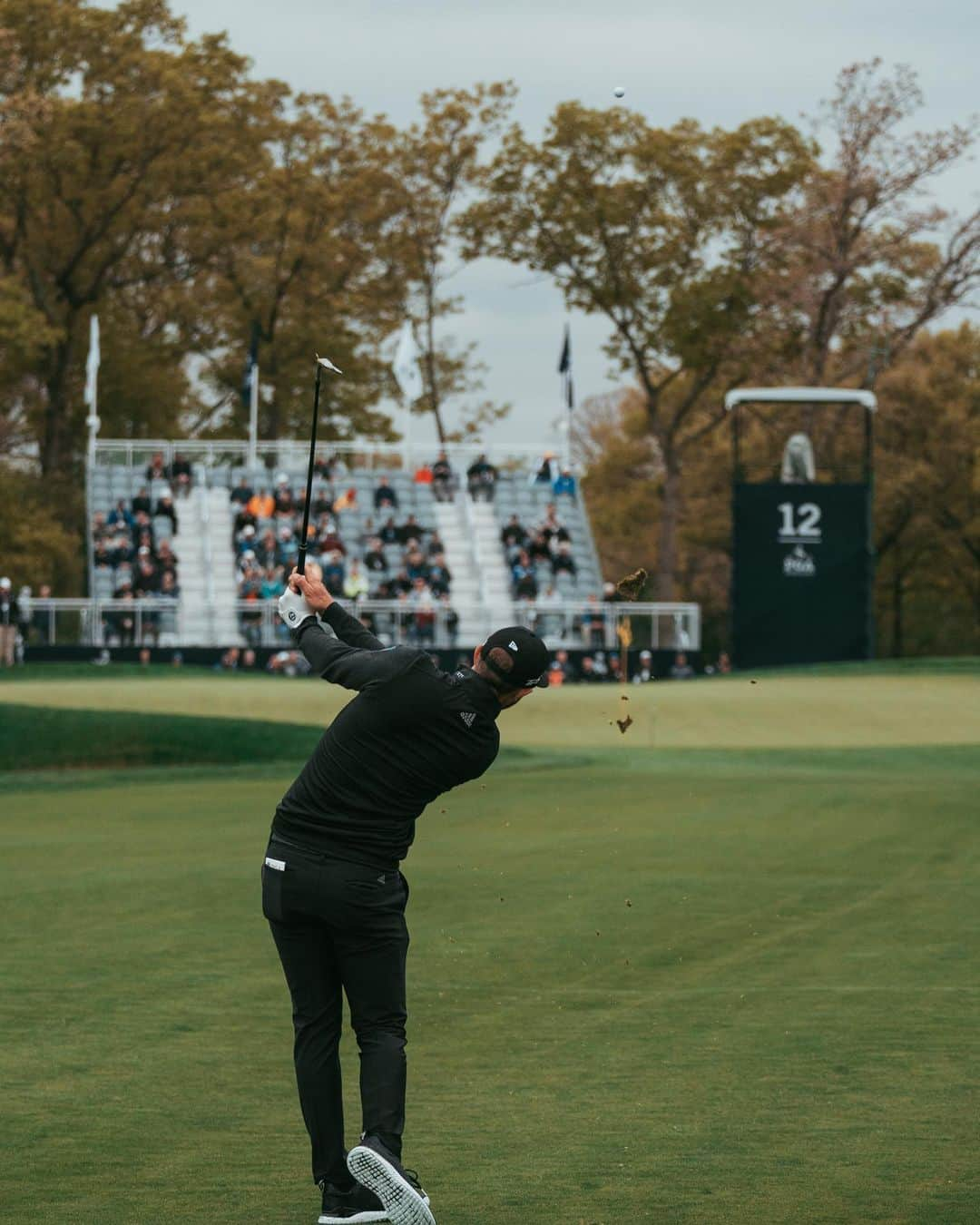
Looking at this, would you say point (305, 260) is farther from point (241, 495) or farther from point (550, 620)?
point (550, 620)

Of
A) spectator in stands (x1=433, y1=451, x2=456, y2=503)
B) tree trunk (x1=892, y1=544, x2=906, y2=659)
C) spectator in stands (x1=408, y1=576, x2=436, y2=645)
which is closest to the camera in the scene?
spectator in stands (x1=408, y1=576, x2=436, y2=645)

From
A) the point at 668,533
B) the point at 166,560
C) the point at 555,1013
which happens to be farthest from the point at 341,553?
the point at 555,1013

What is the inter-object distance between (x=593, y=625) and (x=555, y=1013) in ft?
125

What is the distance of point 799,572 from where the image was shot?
45281 millimetres

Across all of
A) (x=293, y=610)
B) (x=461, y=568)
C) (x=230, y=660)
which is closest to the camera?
(x=293, y=610)

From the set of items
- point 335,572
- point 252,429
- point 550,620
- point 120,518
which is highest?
point 252,429

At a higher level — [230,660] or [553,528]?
[553,528]

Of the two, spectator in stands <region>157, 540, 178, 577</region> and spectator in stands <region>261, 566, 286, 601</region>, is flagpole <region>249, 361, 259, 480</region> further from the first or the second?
spectator in stands <region>261, 566, 286, 601</region>

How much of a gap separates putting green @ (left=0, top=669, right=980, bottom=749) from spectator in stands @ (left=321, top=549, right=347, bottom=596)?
9114mm

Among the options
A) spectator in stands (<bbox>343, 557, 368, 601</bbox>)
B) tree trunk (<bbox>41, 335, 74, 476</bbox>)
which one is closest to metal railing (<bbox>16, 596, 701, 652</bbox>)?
spectator in stands (<bbox>343, 557, 368, 601</bbox>)

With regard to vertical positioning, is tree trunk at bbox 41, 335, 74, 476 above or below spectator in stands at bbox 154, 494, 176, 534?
above

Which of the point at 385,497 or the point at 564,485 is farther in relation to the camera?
the point at 564,485

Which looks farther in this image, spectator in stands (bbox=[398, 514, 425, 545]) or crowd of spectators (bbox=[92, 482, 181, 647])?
spectator in stands (bbox=[398, 514, 425, 545])

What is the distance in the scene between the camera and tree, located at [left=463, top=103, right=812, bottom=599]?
222ft
